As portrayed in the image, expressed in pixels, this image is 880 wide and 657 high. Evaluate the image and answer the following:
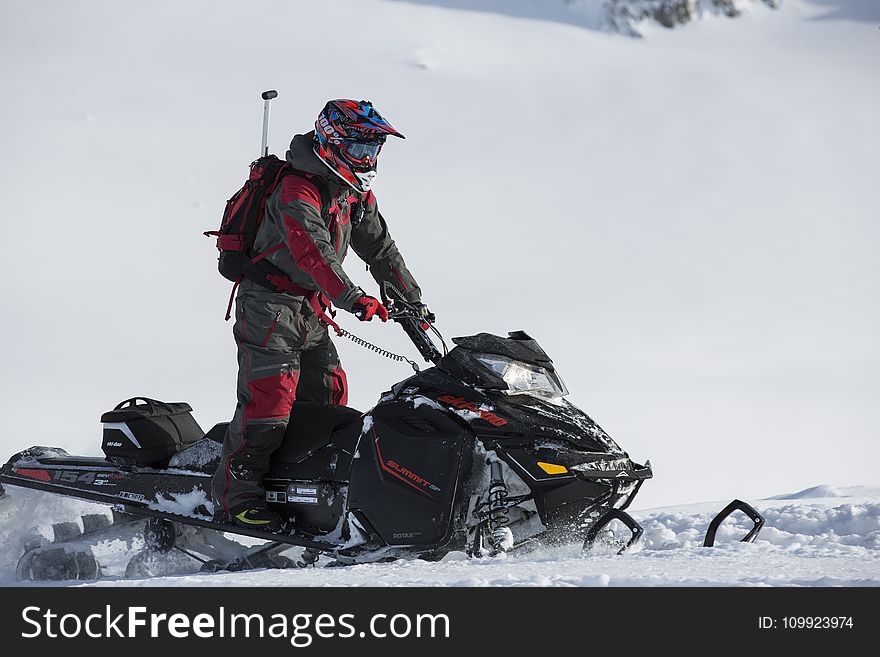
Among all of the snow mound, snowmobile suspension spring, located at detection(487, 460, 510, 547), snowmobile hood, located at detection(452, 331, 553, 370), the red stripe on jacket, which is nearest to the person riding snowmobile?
the red stripe on jacket

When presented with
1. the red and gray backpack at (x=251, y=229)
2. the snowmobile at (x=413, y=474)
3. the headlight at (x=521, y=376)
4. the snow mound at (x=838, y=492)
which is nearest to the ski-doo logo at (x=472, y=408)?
the snowmobile at (x=413, y=474)

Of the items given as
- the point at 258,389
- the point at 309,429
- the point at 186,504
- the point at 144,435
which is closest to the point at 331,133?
the point at 258,389

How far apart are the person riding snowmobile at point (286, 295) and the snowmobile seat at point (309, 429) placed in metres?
0.07

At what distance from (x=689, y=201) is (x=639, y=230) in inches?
103

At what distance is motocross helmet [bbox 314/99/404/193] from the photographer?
13.3 ft

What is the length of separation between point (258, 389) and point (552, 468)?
3.89 feet

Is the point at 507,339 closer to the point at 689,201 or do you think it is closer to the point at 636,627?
the point at 636,627

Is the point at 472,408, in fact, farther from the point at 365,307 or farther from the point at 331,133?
the point at 331,133

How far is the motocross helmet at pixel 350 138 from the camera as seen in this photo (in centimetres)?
405

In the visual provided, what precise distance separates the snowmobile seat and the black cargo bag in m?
0.58

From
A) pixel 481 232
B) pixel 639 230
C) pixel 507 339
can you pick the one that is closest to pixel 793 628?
pixel 507 339

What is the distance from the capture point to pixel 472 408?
372cm

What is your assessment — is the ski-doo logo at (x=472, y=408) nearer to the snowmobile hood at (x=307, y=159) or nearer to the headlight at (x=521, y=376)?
the headlight at (x=521, y=376)

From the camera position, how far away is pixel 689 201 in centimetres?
2384
